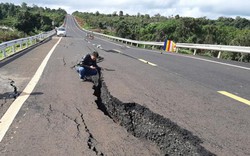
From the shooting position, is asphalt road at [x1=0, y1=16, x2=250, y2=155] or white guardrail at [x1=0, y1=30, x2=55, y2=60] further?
white guardrail at [x1=0, y1=30, x2=55, y2=60]

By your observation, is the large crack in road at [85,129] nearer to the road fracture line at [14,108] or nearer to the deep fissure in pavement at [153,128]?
the road fracture line at [14,108]

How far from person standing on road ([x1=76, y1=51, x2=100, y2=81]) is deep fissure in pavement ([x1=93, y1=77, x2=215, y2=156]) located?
1651 mm

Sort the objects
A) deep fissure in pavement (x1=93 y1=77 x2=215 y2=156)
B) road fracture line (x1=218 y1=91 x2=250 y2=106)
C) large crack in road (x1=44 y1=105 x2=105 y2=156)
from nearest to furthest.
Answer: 1. large crack in road (x1=44 y1=105 x2=105 y2=156)
2. deep fissure in pavement (x1=93 y1=77 x2=215 y2=156)
3. road fracture line (x1=218 y1=91 x2=250 y2=106)

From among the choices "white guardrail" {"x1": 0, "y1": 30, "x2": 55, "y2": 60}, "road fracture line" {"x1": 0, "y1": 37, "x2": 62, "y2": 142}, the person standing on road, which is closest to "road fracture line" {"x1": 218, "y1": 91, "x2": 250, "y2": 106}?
A: the person standing on road

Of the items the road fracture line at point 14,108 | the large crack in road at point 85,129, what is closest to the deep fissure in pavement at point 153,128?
the large crack in road at point 85,129

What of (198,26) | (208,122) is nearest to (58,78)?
(208,122)

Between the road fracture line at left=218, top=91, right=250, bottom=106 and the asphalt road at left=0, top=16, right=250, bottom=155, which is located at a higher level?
the road fracture line at left=218, top=91, right=250, bottom=106

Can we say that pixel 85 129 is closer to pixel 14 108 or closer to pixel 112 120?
pixel 112 120

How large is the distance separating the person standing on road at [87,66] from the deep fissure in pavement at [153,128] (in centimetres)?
165

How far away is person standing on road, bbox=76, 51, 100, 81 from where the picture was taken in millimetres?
7508

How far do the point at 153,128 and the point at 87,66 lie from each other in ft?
12.2

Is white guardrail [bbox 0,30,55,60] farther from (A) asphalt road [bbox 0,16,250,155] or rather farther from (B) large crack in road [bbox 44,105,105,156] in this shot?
(B) large crack in road [bbox 44,105,105,156]

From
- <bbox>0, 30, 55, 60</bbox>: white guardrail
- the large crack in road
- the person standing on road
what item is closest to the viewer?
the large crack in road

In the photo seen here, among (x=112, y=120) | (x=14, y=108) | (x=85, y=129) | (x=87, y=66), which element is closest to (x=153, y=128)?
(x=112, y=120)
